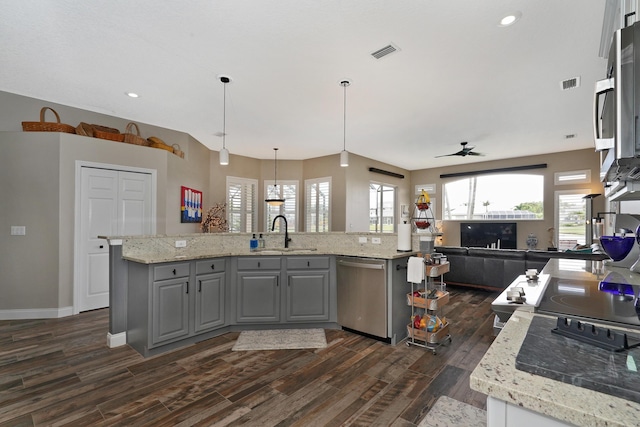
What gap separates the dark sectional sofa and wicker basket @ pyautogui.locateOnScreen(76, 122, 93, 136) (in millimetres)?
6159

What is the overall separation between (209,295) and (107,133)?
125 inches

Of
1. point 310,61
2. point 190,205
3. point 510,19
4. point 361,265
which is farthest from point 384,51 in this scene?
point 190,205

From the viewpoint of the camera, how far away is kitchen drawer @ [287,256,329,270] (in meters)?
3.56

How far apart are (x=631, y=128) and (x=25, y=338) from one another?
5.12 metres

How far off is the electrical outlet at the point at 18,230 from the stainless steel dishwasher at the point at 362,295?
4.26m

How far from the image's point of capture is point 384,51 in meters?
2.91

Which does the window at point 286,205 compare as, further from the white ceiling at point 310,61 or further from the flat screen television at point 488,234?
the flat screen television at point 488,234

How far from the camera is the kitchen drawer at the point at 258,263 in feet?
11.5

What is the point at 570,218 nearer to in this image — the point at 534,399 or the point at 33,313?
the point at 534,399

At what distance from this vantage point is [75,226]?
4.29 meters

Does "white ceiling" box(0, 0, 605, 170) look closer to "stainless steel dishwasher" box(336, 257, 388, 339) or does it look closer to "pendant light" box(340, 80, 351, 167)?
"pendant light" box(340, 80, 351, 167)

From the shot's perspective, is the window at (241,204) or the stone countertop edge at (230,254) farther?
the window at (241,204)

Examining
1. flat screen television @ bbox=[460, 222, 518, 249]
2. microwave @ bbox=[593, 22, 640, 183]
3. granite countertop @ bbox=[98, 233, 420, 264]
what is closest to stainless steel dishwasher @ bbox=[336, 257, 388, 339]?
granite countertop @ bbox=[98, 233, 420, 264]

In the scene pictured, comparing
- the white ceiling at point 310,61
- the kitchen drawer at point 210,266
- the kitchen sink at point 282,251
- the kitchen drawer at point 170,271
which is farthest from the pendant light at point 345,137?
the kitchen drawer at point 170,271
